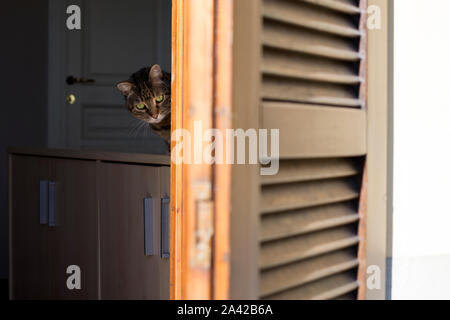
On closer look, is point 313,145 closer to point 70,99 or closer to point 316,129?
point 316,129

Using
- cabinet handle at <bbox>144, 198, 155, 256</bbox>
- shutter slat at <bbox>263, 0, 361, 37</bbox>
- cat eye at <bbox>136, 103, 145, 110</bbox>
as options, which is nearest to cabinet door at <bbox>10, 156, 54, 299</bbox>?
cat eye at <bbox>136, 103, 145, 110</bbox>

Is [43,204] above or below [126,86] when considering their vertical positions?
below

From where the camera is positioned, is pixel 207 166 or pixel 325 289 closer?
pixel 207 166

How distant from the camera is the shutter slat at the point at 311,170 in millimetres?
852

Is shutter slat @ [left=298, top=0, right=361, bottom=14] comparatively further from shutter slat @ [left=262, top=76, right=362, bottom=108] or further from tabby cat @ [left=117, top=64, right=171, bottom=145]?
tabby cat @ [left=117, top=64, right=171, bottom=145]

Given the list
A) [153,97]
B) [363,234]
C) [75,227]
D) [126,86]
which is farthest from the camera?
[126,86]

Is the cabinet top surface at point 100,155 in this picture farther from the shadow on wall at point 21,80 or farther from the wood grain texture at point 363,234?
the shadow on wall at point 21,80

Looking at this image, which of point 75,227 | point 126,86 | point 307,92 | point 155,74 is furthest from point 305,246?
point 126,86

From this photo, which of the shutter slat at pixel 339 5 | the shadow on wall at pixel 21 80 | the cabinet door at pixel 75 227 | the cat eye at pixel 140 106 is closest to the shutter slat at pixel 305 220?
the shutter slat at pixel 339 5

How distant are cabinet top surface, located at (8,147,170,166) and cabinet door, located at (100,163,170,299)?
0.8 inches

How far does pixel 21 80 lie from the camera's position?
3.20 metres

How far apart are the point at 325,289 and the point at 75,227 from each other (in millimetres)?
1192

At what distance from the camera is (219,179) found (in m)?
0.77
